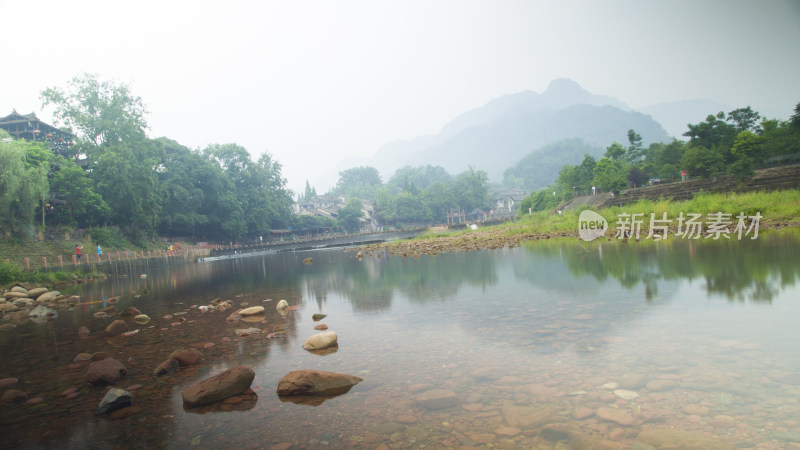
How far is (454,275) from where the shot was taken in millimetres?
11180

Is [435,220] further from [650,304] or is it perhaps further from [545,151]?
[545,151]

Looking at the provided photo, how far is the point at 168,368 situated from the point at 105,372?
63cm

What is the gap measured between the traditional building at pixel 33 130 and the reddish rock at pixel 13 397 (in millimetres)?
50110

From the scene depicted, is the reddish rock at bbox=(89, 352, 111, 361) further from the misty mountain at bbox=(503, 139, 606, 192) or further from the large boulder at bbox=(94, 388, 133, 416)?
the misty mountain at bbox=(503, 139, 606, 192)

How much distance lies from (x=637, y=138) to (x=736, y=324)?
57.8m

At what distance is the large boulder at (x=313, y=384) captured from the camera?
12.8 feet

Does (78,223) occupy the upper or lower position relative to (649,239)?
upper

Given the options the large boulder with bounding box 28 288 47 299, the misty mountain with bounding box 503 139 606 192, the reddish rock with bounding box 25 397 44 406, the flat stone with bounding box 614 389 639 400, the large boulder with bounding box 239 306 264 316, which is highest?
the misty mountain with bounding box 503 139 606 192

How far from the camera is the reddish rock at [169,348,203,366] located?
16.6ft

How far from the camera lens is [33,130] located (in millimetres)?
42531

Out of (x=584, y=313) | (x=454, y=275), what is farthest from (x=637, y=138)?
(x=584, y=313)

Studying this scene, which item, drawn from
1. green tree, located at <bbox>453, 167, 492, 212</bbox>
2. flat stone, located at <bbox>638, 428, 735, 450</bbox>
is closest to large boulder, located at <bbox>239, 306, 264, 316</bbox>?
flat stone, located at <bbox>638, 428, 735, 450</bbox>

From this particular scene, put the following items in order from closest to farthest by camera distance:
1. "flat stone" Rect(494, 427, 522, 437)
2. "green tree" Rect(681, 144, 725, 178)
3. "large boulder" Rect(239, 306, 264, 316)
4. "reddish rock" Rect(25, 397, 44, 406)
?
"flat stone" Rect(494, 427, 522, 437)
"reddish rock" Rect(25, 397, 44, 406)
"large boulder" Rect(239, 306, 264, 316)
"green tree" Rect(681, 144, 725, 178)

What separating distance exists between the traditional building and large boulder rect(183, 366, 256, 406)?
5175 cm
